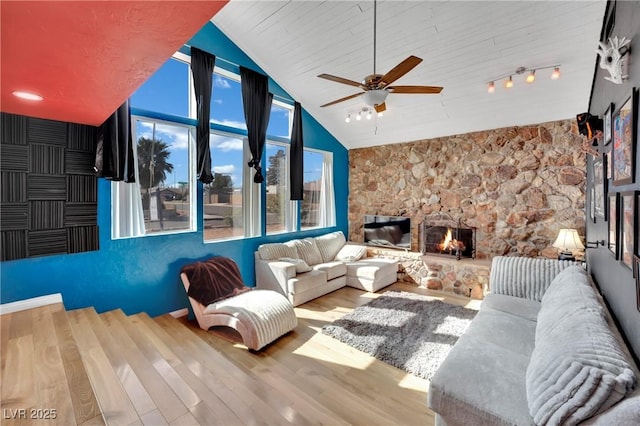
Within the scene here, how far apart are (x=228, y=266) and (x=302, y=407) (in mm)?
2213

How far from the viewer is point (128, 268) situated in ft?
10.9

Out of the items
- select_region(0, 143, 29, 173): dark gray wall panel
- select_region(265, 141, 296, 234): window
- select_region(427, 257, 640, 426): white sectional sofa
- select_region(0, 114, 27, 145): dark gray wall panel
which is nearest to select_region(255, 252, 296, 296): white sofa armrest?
select_region(265, 141, 296, 234): window

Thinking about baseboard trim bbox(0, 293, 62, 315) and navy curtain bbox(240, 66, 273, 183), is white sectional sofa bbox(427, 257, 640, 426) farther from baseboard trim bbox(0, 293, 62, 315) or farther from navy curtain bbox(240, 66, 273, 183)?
navy curtain bbox(240, 66, 273, 183)

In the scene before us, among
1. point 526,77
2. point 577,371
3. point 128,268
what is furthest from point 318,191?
point 577,371

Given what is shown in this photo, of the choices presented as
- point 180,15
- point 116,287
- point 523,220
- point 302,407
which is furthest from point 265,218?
point 523,220

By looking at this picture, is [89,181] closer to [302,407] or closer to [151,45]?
[151,45]

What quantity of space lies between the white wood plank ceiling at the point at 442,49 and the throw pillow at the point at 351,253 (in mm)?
2482

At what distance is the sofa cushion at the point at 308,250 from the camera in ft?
16.2

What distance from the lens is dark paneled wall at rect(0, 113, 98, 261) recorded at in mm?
2600

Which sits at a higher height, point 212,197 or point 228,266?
point 212,197

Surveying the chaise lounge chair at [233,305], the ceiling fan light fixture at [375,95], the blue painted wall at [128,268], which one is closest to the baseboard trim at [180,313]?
the blue painted wall at [128,268]

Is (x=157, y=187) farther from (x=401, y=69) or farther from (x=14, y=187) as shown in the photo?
(x=401, y=69)

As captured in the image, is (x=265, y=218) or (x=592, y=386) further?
(x=265, y=218)

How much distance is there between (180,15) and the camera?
1099mm
